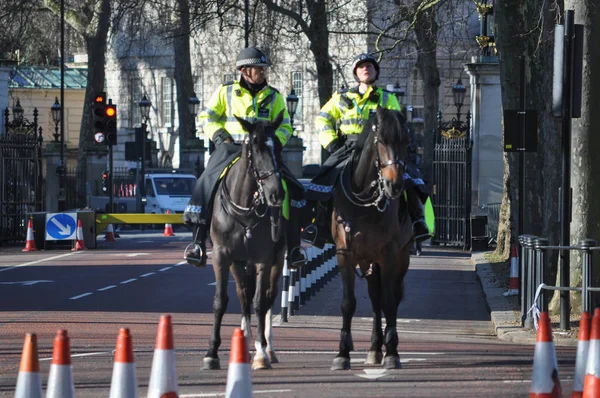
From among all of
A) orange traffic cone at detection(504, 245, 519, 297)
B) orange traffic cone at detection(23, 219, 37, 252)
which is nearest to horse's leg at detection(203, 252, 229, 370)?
orange traffic cone at detection(504, 245, 519, 297)

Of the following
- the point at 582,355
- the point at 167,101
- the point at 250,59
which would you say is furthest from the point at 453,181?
the point at 167,101

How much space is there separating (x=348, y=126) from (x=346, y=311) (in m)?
1.67

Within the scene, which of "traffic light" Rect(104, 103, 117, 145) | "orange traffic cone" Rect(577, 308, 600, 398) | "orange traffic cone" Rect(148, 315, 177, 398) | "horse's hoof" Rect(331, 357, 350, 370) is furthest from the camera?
"traffic light" Rect(104, 103, 117, 145)

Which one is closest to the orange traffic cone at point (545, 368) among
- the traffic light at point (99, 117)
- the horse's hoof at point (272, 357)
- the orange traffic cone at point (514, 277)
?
the horse's hoof at point (272, 357)

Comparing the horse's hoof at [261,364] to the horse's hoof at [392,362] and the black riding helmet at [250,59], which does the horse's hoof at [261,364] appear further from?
the black riding helmet at [250,59]

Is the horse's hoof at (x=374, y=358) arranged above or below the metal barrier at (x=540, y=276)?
below

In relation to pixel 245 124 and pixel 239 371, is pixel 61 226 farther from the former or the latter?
pixel 239 371

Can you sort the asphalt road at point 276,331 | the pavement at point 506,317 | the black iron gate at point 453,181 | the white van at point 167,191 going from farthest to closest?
the white van at point 167,191 < the black iron gate at point 453,181 < the pavement at point 506,317 < the asphalt road at point 276,331

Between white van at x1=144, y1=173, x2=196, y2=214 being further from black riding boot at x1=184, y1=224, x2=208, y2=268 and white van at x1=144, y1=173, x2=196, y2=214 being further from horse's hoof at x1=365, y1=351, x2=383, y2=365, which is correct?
horse's hoof at x1=365, y1=351, x2=383, y2=365

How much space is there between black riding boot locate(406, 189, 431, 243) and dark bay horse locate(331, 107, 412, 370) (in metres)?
0.14

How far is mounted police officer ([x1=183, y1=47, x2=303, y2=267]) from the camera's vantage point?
40.7 ft

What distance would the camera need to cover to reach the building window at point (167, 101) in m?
77.2

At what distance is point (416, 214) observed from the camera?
12.6 metres

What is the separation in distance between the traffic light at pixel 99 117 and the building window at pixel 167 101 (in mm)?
40305
